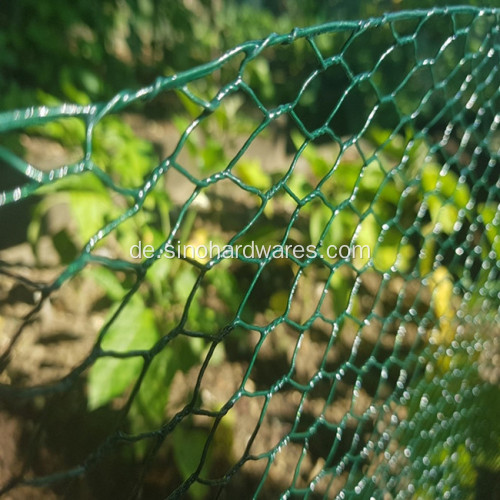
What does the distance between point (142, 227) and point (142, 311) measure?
0.66ft

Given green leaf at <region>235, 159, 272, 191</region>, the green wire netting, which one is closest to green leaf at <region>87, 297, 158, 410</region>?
the green wire netting

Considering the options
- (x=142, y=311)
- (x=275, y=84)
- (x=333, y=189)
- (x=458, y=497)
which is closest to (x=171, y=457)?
(x=142, y=311)

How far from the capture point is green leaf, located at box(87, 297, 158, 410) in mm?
902

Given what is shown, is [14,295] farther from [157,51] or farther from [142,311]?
[157,51]

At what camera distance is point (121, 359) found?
92cm

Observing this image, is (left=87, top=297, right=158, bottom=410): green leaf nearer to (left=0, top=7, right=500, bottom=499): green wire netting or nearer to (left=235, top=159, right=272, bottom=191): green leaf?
(left=0, top=7, right=500, bottom=499): green wire netting

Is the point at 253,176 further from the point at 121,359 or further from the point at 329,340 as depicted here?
the point at 121,359

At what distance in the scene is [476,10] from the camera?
794mm

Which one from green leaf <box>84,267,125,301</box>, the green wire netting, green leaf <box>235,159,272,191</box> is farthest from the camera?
green leaf <box>235,159,272,191</box>

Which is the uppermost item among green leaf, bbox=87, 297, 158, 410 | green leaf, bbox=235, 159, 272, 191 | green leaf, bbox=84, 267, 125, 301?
green leaf, bbox=235, 159, 272, 191

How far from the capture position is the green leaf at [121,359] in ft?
2.96

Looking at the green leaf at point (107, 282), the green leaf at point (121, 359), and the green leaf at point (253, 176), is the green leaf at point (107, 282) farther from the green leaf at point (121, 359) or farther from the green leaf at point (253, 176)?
the green leaf at point (253, 176)

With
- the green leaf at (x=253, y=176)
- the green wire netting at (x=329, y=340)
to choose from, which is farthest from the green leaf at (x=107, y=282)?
the green leaf at (x=253, y=176)

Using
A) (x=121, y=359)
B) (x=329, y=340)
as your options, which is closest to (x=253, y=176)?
(x=329, y=340)
